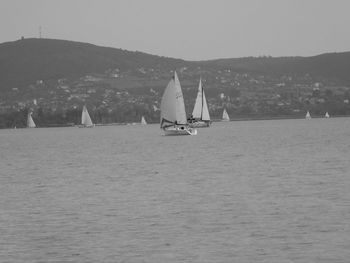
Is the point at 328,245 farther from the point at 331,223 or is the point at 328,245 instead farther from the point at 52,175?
the point at 52,175

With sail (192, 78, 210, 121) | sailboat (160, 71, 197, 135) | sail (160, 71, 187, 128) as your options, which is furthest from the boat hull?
sail (160, 71, 187, 128)

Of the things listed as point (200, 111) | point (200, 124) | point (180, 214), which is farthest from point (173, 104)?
point (180, 214)

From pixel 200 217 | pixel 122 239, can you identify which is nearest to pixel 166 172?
pixel 200 217

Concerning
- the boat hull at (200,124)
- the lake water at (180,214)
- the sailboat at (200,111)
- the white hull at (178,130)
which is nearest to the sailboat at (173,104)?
the white hull at (178,130)

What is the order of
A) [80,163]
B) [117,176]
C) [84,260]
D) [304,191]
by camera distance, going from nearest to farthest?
[84,260] → [304,191] → [117,176] → [80,163]

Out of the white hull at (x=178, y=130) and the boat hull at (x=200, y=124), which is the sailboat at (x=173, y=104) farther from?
the boat hull at (x=200, y=124)

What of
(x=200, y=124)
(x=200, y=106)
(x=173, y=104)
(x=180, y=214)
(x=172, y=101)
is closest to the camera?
(x=180, y=214)

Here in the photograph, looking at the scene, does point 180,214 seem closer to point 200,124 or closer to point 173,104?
point 173,104

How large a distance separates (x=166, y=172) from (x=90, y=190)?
1092 cm

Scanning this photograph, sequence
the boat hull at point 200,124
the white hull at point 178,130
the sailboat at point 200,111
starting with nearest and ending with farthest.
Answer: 1. the white hull at point 178,130
2. the sailboat at point 200,111
3. the boat hull at point 200,124

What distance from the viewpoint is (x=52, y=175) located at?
169ft

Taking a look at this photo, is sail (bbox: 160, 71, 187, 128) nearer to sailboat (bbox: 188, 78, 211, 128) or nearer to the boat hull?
sailboat (bbox: 188, 78, 211, 128)

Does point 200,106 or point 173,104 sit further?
point 200,106

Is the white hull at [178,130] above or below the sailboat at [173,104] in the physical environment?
below
